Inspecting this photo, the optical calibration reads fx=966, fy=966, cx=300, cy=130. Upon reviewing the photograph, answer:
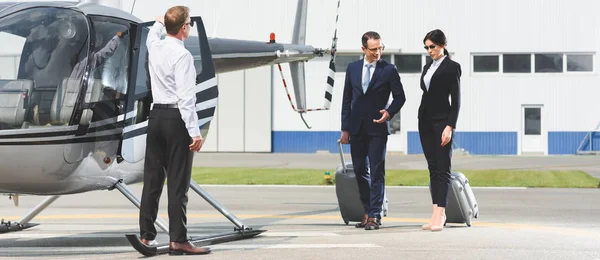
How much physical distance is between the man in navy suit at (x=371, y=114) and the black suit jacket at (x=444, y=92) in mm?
342

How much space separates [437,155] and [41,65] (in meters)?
3.79

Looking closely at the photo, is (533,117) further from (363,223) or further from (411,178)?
(363,223)

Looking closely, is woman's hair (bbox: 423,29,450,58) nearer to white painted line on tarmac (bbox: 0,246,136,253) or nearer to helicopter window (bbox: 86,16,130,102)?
helicopter window (bbox: 86,16,130,102)

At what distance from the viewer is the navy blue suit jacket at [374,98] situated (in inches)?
370

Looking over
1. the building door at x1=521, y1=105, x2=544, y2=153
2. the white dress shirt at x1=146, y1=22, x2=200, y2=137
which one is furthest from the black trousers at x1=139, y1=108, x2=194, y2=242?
the building door at x1=521, y1=105, x2=544, y2=153

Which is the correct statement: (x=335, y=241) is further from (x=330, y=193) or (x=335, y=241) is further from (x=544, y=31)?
(x=544, y=31)

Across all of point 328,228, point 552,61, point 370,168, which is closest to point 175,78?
point 370,168

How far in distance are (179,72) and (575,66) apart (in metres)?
32.3

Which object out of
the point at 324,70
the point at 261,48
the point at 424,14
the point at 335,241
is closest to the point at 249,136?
the point at 324,70

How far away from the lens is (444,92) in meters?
9.17

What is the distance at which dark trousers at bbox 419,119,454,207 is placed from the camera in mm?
9164

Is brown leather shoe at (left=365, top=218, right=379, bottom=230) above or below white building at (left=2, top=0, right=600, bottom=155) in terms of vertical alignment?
below

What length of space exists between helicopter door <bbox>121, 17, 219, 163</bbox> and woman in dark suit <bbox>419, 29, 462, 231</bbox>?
7.57ft

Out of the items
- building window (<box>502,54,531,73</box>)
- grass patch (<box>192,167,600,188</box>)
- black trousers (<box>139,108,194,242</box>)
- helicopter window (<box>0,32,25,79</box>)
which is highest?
building window (<box>502,54,531,73</box>)
